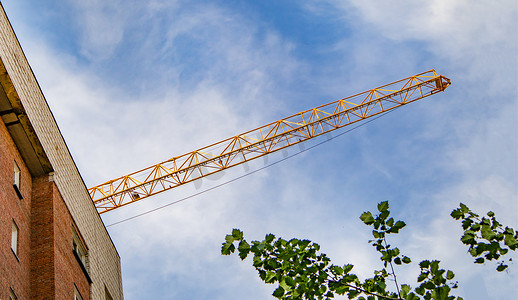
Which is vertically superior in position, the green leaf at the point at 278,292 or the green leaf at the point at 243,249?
the green leaf at the point at 243,249

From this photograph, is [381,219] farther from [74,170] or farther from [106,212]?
[106,212]

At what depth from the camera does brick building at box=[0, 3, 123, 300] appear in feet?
91.1

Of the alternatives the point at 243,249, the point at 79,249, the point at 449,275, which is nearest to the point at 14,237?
the point at 79,249

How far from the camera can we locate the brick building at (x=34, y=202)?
1093 inches

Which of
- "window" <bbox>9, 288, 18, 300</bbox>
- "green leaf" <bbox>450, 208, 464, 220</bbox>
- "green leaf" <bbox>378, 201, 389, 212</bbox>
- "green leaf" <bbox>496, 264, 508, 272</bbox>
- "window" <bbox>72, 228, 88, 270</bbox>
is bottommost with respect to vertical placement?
"green leaf" <bbox>496, 264, 508, 272</bbox>

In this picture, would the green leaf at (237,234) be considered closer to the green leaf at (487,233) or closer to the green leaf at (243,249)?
the green leaf at (243,249)

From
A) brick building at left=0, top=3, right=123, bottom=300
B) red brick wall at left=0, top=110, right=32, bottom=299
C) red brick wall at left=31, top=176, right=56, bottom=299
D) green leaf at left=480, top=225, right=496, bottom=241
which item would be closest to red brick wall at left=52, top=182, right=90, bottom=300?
brick building at left=0, top=3, right=123, bottom=300

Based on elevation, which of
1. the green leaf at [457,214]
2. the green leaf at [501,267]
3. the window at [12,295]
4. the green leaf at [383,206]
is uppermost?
the window at [12,295]

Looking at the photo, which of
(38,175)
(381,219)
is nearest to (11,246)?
(38,175)

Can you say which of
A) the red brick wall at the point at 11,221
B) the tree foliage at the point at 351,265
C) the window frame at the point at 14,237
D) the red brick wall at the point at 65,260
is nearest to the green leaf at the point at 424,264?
the tree foliage at the point at 351,265

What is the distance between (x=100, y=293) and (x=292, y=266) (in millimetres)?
22482

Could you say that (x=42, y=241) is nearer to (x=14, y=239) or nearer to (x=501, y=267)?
(x=14, y=239)

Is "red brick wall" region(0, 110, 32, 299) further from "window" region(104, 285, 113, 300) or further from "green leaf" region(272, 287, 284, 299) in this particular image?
"green leaf" region(272, 287, 284, 299)

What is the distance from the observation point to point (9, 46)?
29.6 meters
